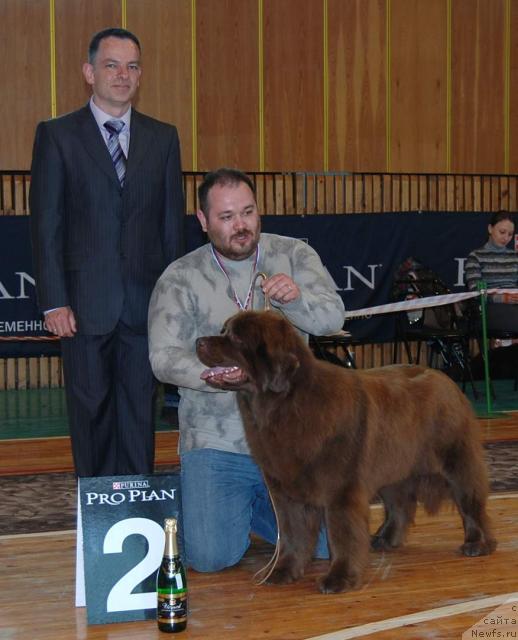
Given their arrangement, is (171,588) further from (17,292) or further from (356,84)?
(356,84)

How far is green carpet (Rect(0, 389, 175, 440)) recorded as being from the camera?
7152 millimetres

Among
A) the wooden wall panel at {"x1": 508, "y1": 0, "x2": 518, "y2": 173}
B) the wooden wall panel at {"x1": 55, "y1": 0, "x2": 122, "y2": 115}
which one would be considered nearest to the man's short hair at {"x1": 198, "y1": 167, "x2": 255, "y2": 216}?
the wooden wall panel at {"x1": 55, "y1": 0, "x2": 122, "y2": 115}

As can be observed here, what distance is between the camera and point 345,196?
11352 mm

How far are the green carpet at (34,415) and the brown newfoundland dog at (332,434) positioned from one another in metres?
3.84

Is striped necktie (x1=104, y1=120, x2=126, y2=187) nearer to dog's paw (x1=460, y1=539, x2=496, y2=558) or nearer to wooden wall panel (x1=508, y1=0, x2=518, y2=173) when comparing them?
dog's paw (x1=460, y1=539, x2=496, y2=558)

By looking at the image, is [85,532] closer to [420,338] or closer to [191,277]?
[191,277]

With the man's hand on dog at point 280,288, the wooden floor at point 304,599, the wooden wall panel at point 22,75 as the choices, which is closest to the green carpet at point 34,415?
the wooden wall panel at point 22,75

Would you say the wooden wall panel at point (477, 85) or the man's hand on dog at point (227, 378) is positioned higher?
the wooden wall panel at point (477, 85)

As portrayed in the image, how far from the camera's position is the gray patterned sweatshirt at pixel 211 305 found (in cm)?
365

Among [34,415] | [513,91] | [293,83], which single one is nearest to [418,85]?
[513,91]

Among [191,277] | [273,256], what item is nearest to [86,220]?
[191,277]

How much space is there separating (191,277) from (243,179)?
43cm

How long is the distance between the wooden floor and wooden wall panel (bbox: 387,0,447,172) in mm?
8264

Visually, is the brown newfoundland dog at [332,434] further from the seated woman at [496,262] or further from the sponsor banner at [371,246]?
the sponsor banner at [371,246]
